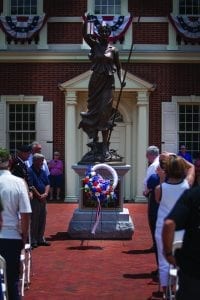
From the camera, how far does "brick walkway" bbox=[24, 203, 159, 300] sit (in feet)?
26.0

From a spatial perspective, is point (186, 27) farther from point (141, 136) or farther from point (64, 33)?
point (64, 33)

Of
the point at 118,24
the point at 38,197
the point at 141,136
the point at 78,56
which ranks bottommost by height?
the point at 141,136

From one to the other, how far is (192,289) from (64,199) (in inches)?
654

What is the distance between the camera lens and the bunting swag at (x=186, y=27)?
21438 mm

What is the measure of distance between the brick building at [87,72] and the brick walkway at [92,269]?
7989 mm

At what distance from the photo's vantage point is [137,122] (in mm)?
21578

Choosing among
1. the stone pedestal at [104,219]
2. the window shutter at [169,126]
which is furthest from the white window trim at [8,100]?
the stone pedestal at [104,219]

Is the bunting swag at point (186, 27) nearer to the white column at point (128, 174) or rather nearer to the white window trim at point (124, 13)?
the white window trim at point (124, 13)

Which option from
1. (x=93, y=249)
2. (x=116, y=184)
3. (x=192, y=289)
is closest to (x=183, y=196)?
(x=192, y=289)

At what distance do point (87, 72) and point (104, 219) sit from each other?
9.38 metres

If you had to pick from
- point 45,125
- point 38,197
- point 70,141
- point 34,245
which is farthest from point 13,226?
point 45,125

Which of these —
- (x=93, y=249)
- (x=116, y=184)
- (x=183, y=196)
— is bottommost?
(x=93, y=249)

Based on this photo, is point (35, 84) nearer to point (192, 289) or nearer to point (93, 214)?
point (93, 214)

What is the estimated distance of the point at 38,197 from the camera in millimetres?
11227
